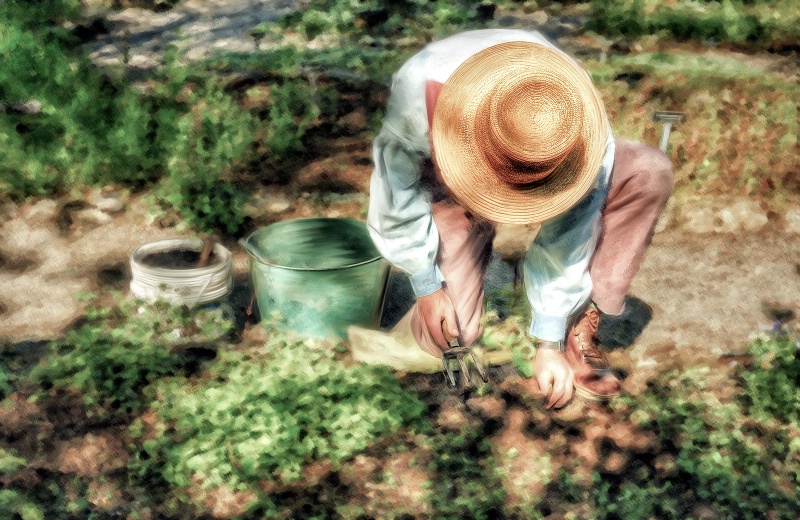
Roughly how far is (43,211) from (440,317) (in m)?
3.22

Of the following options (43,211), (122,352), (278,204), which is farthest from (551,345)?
(43,211)

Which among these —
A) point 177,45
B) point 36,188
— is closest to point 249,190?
point 36,188

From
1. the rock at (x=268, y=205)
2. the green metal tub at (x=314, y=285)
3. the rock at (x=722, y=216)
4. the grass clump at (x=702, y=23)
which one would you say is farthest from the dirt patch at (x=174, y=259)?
the grass clump at (x=702, y=23)

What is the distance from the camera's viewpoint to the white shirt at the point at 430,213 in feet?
9.95

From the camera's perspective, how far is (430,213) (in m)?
3.34

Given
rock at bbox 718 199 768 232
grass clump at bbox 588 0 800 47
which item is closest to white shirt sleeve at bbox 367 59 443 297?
rock at bbox 718 199 768 232

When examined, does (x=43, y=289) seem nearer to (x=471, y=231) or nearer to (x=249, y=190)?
(x=249, y=190)

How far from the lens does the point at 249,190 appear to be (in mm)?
5598

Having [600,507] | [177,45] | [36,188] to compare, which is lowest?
[600,507]

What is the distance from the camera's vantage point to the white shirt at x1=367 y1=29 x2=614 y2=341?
9.95ft

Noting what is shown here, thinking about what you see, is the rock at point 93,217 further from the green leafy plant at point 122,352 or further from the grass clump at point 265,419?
the grass clump at point 265,419

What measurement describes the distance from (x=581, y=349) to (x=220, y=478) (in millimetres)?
1760

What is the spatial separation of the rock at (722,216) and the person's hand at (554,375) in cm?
236

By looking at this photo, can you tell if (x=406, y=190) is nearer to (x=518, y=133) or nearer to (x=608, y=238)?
(x=518, y=133)
